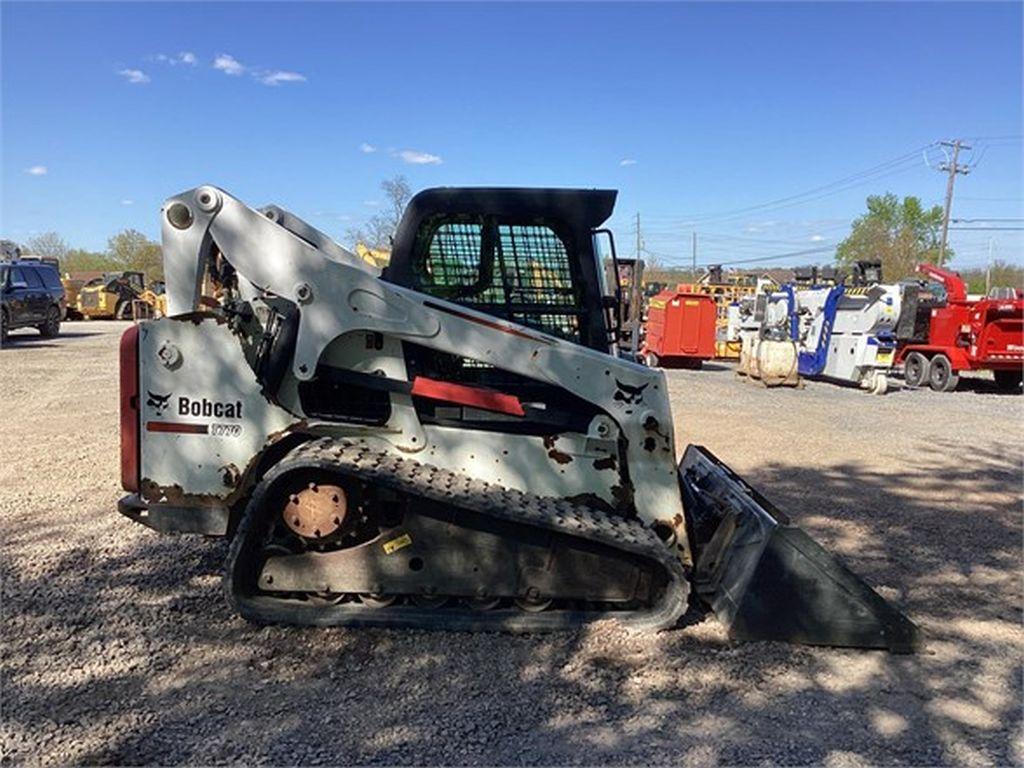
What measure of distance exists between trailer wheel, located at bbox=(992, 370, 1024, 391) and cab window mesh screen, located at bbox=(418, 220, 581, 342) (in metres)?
14.6

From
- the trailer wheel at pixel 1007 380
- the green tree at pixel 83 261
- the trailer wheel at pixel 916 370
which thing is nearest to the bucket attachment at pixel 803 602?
the trailer wheel at pixel 916 370

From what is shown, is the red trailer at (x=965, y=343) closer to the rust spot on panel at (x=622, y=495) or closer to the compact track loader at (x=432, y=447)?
the compact track loader at (x=432, y=447)

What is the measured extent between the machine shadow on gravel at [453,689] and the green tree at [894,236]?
53915 millimetres

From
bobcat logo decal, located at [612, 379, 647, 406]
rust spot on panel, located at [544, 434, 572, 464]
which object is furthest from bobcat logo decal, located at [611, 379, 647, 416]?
rust spot on panel, located at [544, 434, 572, 464]

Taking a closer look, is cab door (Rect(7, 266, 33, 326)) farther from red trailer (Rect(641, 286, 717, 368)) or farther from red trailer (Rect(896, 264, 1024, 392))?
red trailer (Rect(896, 264, 1024, 392))

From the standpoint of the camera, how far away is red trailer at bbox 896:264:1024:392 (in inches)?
572

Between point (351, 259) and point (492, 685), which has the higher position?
point (351, 259)

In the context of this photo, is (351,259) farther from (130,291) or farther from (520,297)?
(130,291)

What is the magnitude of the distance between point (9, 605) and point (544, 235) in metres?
3.34

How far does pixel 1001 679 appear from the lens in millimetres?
3514

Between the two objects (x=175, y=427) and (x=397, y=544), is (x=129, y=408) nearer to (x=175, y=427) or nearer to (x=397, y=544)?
(x=175, y=427)

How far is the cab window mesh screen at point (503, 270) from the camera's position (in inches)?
163

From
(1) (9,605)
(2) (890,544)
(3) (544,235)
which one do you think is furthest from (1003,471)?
(1) (9,605)

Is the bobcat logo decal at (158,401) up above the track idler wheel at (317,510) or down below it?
above
